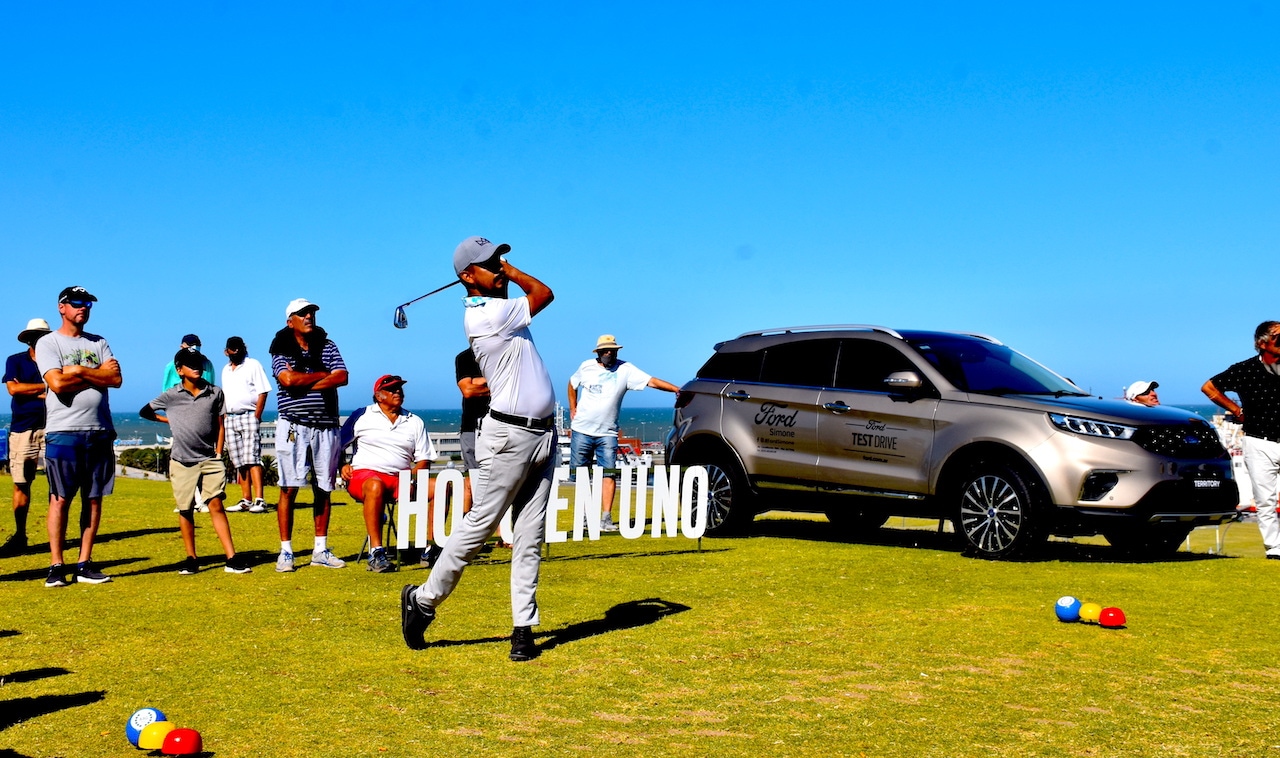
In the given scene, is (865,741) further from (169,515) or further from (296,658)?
(169,515)

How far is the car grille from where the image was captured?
33.1 ft

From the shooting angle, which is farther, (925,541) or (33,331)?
(925,541)

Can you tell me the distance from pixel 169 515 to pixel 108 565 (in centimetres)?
433

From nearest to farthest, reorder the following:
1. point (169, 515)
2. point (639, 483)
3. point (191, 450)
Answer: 1. point (191, 450)
2. point (639, 483)
3. point (169, 515)

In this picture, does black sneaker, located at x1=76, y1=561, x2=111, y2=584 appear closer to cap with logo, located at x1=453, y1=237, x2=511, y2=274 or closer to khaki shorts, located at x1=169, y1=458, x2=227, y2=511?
khaki shorts, located at x1=169, y1=458, x2=227, y2=511

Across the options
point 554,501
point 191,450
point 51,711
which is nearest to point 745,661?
point 51,711

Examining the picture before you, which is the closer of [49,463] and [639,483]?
[49,463]

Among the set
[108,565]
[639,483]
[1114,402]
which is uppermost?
[1114,402]

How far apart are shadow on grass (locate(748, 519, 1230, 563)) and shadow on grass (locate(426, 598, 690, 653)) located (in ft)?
12.6

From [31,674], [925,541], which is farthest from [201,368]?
[925,541]

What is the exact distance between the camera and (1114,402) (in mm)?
10750

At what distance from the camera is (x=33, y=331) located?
1116 cm

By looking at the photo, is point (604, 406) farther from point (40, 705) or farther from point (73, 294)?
point (40, 705)

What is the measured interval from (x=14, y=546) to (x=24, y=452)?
864 mm
